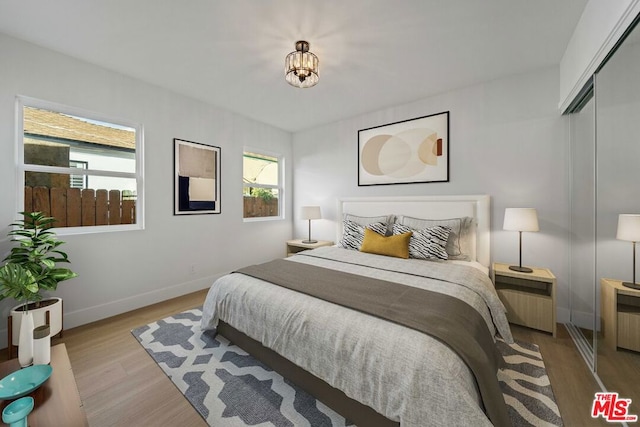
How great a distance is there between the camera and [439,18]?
1.87 meters

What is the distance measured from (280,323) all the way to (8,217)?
98.3 inches

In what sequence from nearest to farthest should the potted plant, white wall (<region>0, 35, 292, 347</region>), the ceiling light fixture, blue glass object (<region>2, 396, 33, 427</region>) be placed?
blue glass object (<region>2, 396, 33, 427</region>) → the potted plant → the ceiling light fixture → white wall (<region>0, 35, 292, 347</region>)

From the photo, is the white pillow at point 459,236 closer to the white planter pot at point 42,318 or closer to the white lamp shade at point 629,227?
the white lamp shade at point 629,227

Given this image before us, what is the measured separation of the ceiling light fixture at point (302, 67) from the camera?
200cm

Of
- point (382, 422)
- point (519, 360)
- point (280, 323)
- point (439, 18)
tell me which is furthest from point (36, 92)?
point (519, 360)

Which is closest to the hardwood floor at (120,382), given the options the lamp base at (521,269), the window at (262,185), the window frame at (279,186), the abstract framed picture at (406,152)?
the window at (262,185)

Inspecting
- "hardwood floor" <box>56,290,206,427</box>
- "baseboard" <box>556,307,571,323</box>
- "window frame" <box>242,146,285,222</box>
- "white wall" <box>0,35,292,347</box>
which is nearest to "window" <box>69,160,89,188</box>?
"white wall" <box>0,35,292,347</box>

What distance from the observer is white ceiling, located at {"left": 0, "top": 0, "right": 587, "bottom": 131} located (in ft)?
5.82

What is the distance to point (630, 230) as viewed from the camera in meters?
1.42

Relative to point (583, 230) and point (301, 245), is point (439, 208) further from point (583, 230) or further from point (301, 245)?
point (301, 245)

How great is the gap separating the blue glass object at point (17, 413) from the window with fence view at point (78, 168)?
2022 mm

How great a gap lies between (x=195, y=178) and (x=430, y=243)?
306 cm

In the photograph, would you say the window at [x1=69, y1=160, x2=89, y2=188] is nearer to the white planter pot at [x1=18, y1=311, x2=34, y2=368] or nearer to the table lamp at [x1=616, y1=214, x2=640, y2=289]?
the white planter pot at [x1=18, y1=311, x2=34, y2=368]

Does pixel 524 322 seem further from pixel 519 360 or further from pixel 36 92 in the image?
pixel 36 92
